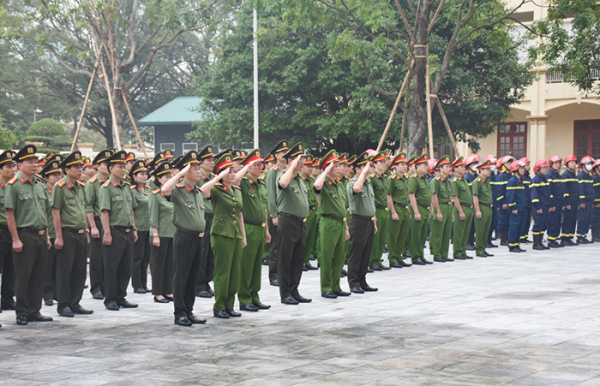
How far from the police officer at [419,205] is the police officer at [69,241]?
21.3 ft

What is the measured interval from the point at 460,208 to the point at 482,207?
86cm

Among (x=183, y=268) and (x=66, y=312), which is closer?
(x=183, y=268)

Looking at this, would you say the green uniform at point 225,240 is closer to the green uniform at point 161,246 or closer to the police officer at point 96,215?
the green uniform at point 161,246

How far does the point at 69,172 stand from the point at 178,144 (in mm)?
34273

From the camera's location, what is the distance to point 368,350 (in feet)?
19.7

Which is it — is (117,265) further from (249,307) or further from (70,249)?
(249,307)

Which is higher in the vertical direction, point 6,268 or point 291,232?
point 291,232

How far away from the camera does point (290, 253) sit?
855 centimetres

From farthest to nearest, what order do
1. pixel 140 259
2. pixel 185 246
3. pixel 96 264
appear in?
pixel 140 259 < pixel 96 264 < pixel 185 246

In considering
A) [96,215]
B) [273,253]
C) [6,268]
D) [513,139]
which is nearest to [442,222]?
[273,253]

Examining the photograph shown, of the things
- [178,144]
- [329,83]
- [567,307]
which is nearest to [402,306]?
[567,307]

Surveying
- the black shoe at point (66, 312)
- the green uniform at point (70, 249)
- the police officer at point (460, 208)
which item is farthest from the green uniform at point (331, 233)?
the police officer at point (460, 208)

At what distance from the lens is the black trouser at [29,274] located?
24.9ft

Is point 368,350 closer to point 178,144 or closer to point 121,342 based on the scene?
point 121,342
